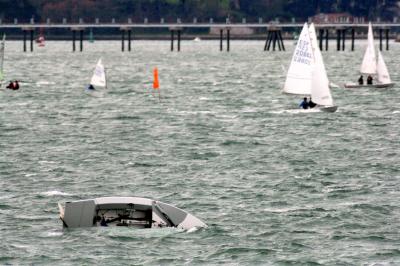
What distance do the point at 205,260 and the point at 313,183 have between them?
1599 cm

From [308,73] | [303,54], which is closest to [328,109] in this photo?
[308,73]

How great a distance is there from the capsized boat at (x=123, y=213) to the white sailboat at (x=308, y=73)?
152ft

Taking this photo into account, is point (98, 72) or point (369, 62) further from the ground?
point (369, 62)

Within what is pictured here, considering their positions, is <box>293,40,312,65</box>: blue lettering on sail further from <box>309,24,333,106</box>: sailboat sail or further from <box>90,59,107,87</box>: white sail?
<box>90,59,107,87</box>: white sail

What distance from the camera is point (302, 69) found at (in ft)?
294

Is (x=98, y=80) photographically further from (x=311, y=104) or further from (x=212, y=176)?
(x=212, y=176)

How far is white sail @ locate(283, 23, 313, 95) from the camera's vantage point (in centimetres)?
8931

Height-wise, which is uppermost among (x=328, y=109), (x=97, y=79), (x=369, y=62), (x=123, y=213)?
(x=369, y=62)

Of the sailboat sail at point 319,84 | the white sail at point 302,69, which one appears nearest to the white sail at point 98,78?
the white sail at point 302,69

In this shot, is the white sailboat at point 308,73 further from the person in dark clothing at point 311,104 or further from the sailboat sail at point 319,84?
the person in dark clothing at point 311,104

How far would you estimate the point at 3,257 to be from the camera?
3922 cm

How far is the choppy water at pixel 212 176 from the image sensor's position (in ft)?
133

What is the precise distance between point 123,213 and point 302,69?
4900 centimetres

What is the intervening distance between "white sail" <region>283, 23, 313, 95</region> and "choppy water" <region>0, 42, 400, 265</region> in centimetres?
204
